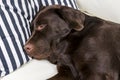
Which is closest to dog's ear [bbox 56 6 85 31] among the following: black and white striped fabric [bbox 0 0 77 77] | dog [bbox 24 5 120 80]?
dog [bbox 24 5 120 80]

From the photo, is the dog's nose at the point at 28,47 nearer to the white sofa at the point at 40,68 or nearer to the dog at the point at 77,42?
the dog at the point at 77,42

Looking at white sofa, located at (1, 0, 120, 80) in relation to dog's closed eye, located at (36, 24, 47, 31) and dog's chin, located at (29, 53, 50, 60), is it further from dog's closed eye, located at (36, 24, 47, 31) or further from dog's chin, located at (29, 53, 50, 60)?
dog's closed eye, located at (36, 24, 47, 31)

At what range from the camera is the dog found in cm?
127

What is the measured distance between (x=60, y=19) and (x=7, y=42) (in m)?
0.26

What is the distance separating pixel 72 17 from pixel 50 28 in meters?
0.11

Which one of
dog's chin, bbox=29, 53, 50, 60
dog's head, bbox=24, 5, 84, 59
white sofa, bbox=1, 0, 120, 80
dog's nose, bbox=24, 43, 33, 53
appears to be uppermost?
dog's head, bbox=24, 5, 84, 59

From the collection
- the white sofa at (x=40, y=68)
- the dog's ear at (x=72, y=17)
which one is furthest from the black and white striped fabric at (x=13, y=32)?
the dog's ear at (x=72, y=17)

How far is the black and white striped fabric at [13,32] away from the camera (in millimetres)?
1294

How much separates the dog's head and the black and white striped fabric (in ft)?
0.19

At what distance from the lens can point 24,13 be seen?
55.0 inches

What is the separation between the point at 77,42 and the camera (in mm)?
1316

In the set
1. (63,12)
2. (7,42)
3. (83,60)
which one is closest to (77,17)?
(63,12)

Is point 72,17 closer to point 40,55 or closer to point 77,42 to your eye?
point 77,42

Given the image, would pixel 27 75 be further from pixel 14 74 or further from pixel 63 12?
pixel 63 12
